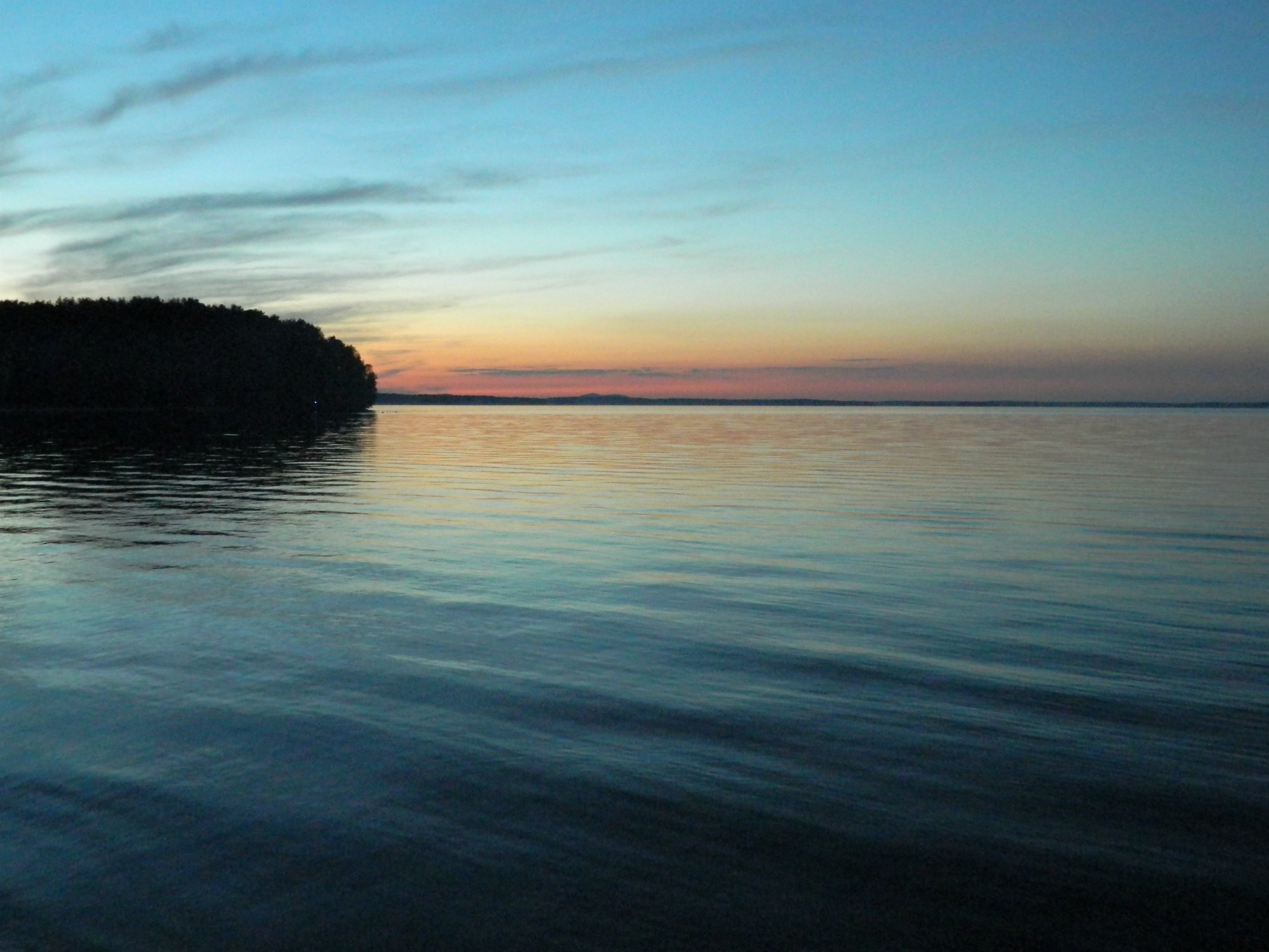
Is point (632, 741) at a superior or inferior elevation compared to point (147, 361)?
inferior

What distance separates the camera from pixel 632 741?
7.21 meters

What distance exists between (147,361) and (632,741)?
18815 centimetres

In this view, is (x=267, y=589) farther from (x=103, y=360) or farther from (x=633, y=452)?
(x=103, y=360)

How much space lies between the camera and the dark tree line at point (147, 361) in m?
162

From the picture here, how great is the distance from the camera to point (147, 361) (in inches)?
6801

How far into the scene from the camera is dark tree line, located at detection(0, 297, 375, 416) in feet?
532

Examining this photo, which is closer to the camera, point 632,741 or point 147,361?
point 632,741

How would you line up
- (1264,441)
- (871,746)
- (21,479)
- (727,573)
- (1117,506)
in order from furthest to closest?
(1264,441) < (21,479) < (1117,506) < (727,573) < (871,746)

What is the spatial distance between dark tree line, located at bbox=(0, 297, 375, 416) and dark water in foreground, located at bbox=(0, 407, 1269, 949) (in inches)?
6111

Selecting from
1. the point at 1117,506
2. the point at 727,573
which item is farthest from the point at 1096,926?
the point at 1117,506

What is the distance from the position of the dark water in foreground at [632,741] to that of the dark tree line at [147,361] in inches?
6111

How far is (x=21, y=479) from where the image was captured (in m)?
31.1

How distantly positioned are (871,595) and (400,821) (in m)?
8.55

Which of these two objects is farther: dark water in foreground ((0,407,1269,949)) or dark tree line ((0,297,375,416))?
dark tree line ((0,297,375,416))
